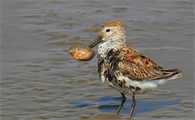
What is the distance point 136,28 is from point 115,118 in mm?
4447

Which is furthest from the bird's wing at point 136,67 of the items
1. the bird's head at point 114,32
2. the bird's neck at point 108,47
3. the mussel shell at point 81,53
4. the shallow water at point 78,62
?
the shallow water at point 78,62

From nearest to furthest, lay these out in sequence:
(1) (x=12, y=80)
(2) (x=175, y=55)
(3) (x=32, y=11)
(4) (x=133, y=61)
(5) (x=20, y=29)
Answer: (4) (x=133, y=61)
(1) (x=12, y=80)
(2) (x=175, y=55)
(5) (x=20, y=29)
(3) (x=32, y=11)

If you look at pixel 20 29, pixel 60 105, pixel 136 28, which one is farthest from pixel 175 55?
pixel 20 29

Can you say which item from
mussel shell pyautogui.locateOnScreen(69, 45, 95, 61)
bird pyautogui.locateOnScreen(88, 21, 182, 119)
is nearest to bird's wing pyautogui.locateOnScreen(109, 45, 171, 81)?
bird pyautogui.locateOnScreen(88, 21, 182, 119)

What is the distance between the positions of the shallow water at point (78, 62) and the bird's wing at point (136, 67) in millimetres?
830

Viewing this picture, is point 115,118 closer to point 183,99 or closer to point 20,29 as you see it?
point 183,99

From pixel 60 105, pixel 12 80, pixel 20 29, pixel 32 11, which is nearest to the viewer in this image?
pixel 60 105

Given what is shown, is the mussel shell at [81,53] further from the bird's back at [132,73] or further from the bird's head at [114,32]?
the bird's head at [114,32]

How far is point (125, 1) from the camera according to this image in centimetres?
1362

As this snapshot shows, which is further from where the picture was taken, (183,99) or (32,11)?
(32,11)

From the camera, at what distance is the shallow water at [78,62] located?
324 inches

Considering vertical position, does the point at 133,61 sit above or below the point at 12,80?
above

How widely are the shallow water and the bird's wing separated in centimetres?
83

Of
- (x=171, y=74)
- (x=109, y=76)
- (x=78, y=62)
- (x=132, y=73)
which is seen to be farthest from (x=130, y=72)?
(x=78, y=62)
